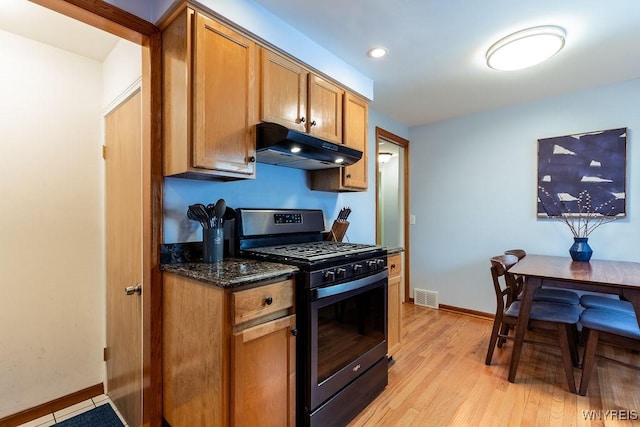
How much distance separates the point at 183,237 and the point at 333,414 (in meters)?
1.28

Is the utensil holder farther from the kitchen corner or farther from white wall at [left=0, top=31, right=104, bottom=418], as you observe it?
white wall at [left=0, top=31, right=104, bottom=418]

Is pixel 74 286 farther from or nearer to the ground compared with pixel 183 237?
nearer to the ground

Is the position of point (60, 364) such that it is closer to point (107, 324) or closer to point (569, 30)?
point (107, 324)

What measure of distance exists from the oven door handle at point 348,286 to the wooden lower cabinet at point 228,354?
0.15 m

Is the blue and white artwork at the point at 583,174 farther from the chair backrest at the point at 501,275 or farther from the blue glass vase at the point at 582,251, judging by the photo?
the chair backrest at the point at 501,275

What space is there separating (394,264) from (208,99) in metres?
1.77

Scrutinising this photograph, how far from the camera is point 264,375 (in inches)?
53.2

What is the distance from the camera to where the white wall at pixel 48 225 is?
180cm

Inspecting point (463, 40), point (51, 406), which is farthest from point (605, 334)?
point (51, 406)

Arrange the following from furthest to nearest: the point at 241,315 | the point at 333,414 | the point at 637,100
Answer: the point at 637,100
the point at 333,414
the point at 241,315

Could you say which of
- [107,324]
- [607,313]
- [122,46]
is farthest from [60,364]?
[607,313]

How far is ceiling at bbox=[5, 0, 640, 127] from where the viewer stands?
67.6 inches

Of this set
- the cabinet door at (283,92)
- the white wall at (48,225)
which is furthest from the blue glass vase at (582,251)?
the white wall at (48,225)

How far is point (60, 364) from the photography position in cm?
197
